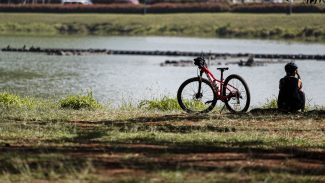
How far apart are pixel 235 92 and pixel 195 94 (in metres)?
1.01

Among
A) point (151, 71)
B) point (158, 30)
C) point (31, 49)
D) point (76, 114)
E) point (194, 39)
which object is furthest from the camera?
point (158, 30)

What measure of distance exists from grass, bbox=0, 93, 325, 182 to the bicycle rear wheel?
34.5 inches

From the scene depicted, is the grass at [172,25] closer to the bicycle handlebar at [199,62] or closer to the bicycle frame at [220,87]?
the bicycle frame at [220,87]

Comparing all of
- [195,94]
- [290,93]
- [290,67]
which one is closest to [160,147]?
[290,93]

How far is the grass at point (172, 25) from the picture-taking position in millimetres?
100938

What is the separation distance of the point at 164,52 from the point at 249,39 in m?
27.9

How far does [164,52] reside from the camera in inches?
2918

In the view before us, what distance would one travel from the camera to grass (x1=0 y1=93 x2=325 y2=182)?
33.3ft

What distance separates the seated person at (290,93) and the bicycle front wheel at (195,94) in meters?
1.60

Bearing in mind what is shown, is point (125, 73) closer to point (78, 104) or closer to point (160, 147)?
point (78, 104)

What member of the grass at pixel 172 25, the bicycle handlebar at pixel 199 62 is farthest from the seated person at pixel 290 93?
the grass at pixel 172 25

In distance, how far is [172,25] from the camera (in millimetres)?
109625

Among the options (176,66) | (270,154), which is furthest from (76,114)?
(176,66)

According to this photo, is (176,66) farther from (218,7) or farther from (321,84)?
(218,7)
